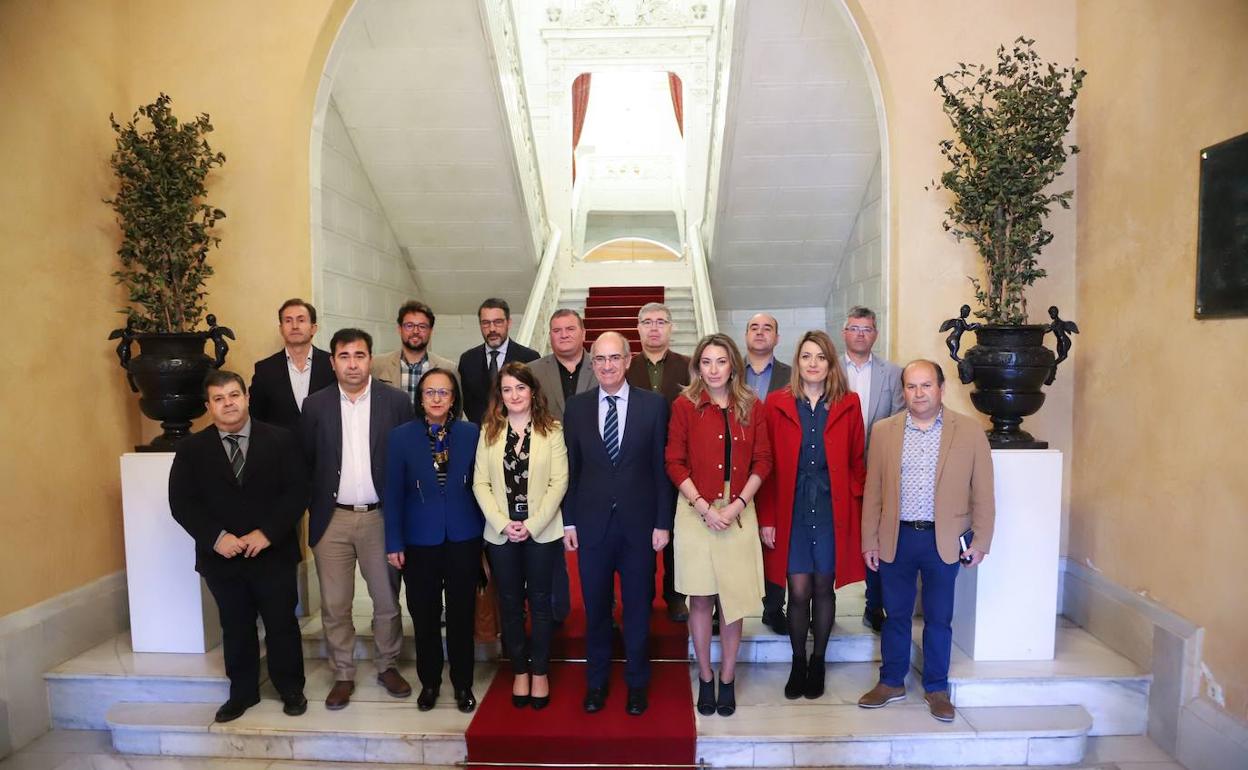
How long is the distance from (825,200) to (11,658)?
22.2 ft

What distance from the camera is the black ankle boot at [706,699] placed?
3037mm

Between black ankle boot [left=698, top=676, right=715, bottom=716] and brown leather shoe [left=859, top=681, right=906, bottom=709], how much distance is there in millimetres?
645

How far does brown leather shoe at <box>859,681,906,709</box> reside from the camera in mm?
3070

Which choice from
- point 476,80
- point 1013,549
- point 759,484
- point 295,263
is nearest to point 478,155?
point 476,80

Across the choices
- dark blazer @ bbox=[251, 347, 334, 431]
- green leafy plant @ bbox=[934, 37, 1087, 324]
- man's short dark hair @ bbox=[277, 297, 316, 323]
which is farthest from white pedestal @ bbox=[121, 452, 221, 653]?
green leafy plant @ bbox=[934, 37, 1087, 324]

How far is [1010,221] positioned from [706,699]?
8.58 feet

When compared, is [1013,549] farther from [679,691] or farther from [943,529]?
[679,691]

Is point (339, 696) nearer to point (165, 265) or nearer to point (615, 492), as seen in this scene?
point (615, 492)

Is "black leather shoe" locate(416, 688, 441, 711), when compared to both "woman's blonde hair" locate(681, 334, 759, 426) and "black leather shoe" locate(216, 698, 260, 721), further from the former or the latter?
"woman's blonde hair" locate(681, 334, 759, 426)

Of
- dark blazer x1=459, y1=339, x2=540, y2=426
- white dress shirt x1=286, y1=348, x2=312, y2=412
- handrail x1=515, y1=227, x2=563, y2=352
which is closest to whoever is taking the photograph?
white dress shirt x1=286, y1=348, x2=312, y2=412

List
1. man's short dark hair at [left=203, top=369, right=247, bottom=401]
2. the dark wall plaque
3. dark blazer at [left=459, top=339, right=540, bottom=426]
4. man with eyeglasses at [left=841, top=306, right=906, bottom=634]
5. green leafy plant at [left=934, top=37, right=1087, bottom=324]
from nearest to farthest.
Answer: the dark wall plaque < man's short dark hair at [left=203, top=369, right=247, bottom=401] < green leafy plant at [left=934, top=37, right=1087, bottom=324] < man with eyeglasses at [left=841, top=306, right=906, bottom=634] < dark blazer at [left=459, top=339, right=540, bottom=426]

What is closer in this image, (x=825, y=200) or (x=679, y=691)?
(x=679, y=691)

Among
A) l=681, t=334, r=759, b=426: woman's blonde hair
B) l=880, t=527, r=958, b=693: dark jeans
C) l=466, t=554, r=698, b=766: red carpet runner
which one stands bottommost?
l=466, t=554, r=698, b=766: red carpet runner

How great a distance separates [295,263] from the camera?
13.1 feet
